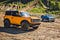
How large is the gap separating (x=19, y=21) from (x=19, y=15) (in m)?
0.70

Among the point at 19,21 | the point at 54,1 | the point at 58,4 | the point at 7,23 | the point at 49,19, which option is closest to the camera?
the point at 19,21

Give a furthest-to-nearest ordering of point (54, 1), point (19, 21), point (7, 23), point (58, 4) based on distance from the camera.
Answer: point (54, 1)
point (58, 4)
point (7, 23)
point (19, 21)

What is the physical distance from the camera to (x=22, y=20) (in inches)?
947

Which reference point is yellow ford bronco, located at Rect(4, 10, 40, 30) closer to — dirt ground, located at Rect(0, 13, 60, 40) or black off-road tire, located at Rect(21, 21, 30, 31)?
black off-road tire, located at Rect(21, 21, 30, 31)

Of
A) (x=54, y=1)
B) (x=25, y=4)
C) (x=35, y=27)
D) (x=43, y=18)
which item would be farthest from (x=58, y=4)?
(x=35, y=27)

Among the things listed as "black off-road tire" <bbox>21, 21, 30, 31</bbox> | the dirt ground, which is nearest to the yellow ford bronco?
"black off-road tire" <bbox>21, 21, 30, 31</bbox>

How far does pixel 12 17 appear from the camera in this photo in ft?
82.4

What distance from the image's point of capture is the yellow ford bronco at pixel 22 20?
23.7 metres

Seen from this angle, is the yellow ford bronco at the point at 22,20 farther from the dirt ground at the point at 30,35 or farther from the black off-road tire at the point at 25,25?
the dirt ground at the point at 30,35

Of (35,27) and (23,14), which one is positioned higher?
(23,14)

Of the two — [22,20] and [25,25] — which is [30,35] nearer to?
[25,25]

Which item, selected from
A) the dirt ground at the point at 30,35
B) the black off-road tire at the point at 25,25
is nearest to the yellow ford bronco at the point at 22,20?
the black off-road tire at the point at 25,25

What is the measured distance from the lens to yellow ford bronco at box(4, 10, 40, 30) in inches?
932

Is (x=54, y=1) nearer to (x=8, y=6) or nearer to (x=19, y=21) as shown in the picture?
(x=8, y=6)
